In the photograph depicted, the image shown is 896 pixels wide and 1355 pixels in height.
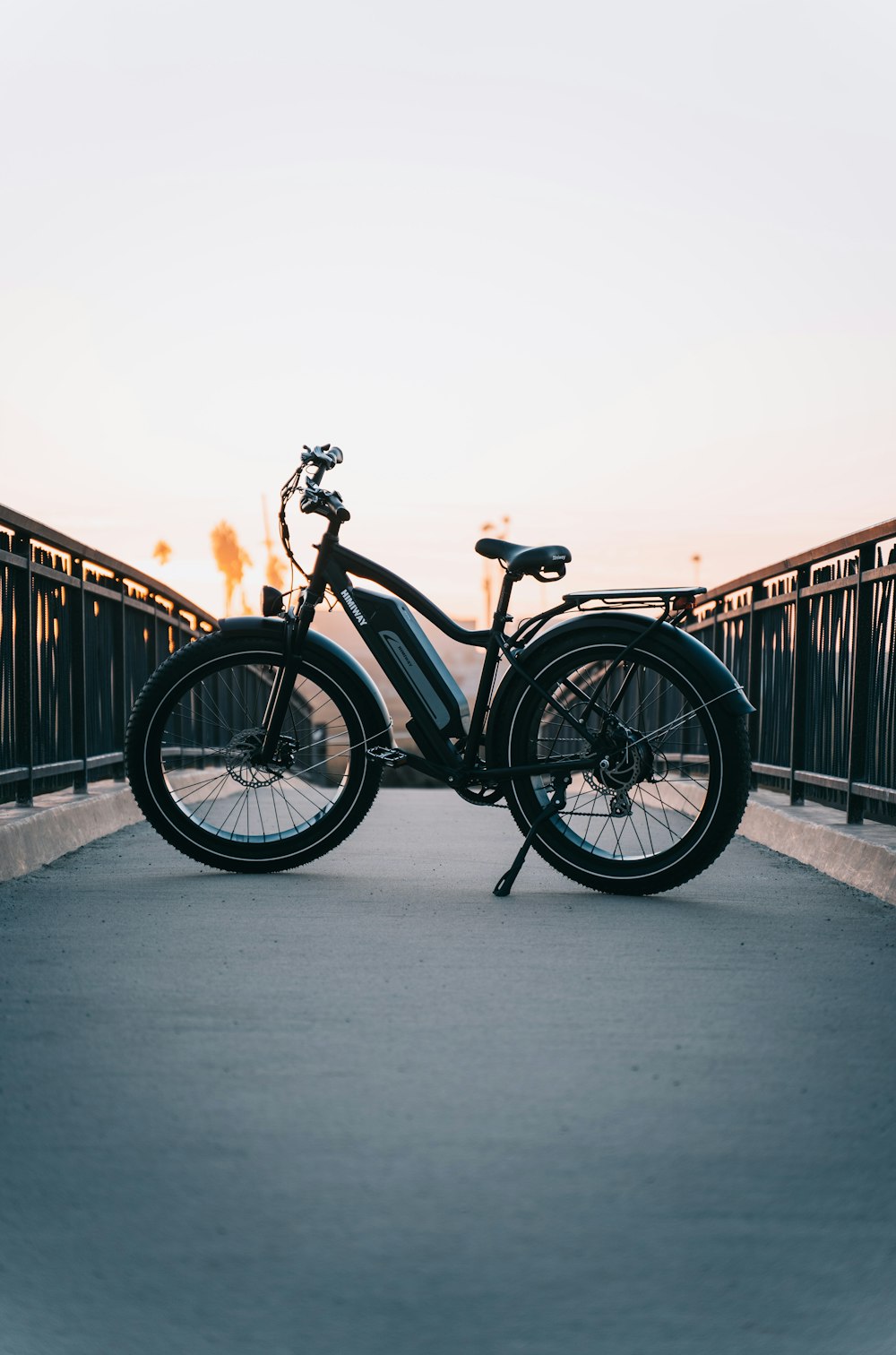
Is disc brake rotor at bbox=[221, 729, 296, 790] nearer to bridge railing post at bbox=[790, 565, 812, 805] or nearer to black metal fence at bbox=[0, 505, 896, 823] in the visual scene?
black metal fence at bbox=[0, 505, 896, 823]

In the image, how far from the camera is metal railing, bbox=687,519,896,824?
6336mm

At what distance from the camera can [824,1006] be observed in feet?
12.6

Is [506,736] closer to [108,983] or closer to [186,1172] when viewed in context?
[108,983]

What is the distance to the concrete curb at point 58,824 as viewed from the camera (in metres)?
6.07

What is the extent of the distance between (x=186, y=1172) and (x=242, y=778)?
11.5 ft

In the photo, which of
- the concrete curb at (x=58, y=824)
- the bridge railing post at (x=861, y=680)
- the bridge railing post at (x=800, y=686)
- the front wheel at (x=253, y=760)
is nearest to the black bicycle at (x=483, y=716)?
the front wheel at (x=253, y=760)

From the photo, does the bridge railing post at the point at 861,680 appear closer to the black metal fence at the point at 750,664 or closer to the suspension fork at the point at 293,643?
the black metal fence at the point at 750,664

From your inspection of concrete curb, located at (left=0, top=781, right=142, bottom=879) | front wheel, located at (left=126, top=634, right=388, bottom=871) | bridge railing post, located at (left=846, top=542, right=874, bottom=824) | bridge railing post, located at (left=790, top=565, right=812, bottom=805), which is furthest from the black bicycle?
bridge railing post, located at (left=790, top=565, right=812, bottom=805)

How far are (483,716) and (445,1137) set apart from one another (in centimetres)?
323

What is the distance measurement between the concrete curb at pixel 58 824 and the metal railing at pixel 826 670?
11.5 ft

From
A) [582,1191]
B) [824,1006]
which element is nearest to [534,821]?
[824,1006]

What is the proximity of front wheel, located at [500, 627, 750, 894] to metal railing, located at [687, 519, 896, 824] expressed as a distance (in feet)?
2.92

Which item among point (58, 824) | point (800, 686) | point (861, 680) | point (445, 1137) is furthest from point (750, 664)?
point (445, 1137)

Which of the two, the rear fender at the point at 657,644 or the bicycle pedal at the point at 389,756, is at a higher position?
the rear fender at the point at 657,644
